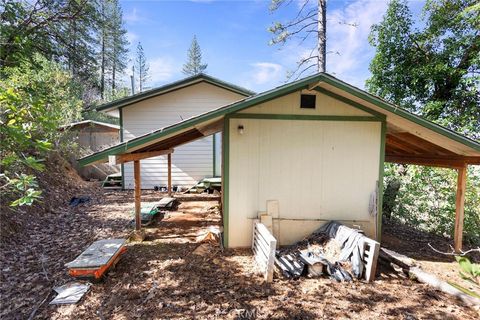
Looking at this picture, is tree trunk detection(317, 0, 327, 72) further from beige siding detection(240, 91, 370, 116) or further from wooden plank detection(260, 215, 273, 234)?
wooden plank detection(260, 215, 273, 234)

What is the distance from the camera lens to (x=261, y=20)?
11625 millimetres

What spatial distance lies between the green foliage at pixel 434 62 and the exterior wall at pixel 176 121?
645cm

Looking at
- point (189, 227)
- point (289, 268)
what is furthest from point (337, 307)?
point (189, 227)

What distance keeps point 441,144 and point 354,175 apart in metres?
1.71

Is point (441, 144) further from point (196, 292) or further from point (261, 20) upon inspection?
point (261, 20)

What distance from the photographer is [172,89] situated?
33.3 feet

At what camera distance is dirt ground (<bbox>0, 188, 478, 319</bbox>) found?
301 cm

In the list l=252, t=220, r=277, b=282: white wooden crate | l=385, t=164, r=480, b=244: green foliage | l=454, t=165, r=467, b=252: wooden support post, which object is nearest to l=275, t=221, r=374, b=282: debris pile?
l=252, t=220, r=277, b=282: white wooden crate

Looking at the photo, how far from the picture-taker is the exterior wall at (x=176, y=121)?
10406 millimetres

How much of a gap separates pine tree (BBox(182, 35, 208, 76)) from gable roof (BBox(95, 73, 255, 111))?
30.6 m

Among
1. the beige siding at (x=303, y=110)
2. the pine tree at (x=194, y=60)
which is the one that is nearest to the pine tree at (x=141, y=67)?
the pine tree at (x=194, y=60)

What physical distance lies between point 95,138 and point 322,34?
517 inches

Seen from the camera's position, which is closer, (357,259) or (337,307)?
(337,307)

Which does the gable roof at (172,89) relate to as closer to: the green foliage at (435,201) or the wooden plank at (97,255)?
the green foliage at (435,201)
